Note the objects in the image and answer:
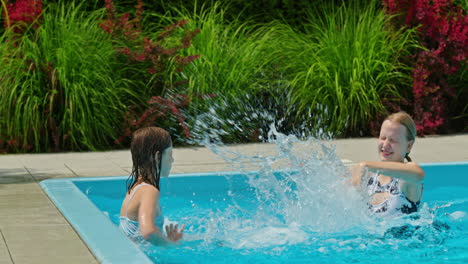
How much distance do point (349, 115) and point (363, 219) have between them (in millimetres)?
4775

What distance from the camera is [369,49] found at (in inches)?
390

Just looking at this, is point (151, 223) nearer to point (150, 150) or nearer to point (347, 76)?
point (150, 150)

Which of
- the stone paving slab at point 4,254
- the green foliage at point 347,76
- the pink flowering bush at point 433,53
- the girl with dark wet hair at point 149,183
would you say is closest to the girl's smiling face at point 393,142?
the girl with dark wet hair at point 149,183

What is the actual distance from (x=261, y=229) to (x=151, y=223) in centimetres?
131

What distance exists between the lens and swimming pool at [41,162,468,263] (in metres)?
4.55

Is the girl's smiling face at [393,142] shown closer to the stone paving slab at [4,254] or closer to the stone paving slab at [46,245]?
the stone paving slab at [46,245]

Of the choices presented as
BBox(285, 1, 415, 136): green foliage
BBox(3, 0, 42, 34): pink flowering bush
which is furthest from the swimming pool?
BBox(3, 0, 42, 34): pink flowering bush

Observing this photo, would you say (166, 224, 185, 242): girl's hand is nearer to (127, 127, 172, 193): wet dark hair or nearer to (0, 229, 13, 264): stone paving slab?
(127, 127, 172, 193): wet dark hair

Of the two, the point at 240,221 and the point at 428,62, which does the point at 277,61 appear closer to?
the point at 428,62

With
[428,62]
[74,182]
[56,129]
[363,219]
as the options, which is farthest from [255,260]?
[428,62]

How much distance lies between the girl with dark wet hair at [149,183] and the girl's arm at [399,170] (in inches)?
44.6

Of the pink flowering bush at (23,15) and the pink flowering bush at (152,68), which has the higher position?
the pink flowering bush at (23,15)

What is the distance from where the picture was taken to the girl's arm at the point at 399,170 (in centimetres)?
451

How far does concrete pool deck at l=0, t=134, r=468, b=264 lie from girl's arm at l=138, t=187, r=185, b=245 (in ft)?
1.06
